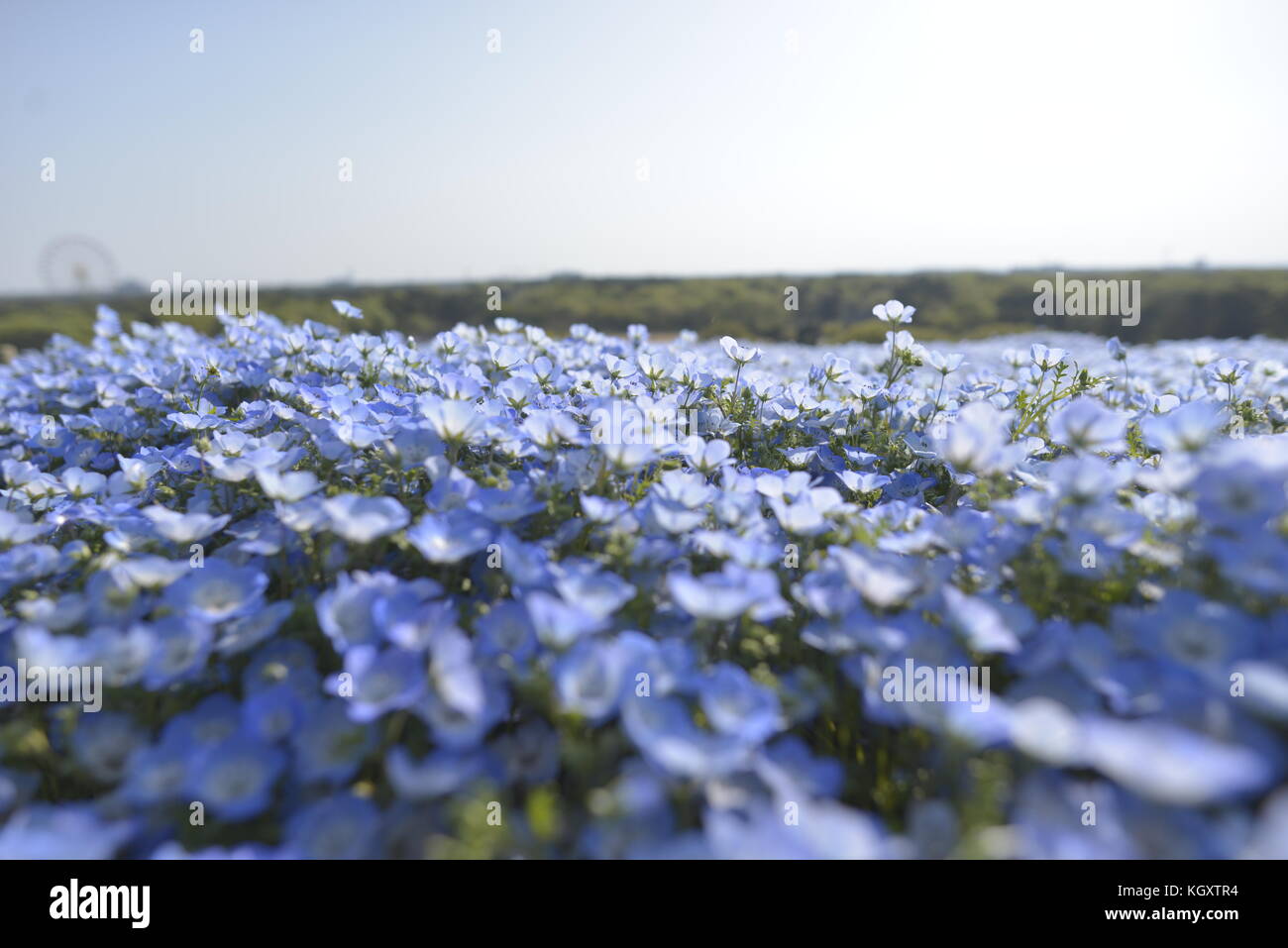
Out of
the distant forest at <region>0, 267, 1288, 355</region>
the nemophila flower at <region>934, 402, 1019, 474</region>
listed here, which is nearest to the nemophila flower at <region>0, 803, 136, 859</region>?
the nemophila flower at <region>934, 402, 1019, 474</region>

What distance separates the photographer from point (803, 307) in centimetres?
2627

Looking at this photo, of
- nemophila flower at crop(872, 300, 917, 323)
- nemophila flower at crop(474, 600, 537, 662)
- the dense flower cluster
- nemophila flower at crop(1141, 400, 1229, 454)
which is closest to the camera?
the dense flower cluster

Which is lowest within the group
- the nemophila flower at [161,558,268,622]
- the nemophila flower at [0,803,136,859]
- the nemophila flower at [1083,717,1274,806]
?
the nemophila flower at [0,803,136,859]

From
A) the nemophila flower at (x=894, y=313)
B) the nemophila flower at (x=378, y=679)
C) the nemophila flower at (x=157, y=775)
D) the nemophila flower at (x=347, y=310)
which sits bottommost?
the nemophila flower at (x=157, y=775)

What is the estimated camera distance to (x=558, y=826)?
120 centimetres

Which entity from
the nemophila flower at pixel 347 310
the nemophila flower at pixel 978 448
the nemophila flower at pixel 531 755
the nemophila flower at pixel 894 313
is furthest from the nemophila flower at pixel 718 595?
the nemophila flower at pixel 347 310

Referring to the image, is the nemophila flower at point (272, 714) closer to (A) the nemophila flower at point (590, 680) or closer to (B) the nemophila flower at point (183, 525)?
(A) the nemophila flower at point (590, 680)

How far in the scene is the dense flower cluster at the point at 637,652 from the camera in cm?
113

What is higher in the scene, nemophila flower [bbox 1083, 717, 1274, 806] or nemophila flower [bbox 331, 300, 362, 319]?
nemophila flower [bbox 331, 300, 362, 319]

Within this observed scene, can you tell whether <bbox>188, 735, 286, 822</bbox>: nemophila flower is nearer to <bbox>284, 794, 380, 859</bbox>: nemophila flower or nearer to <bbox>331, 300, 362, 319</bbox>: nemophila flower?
<bbox>284, 794, 380, 859</bbox>: nemophila flower

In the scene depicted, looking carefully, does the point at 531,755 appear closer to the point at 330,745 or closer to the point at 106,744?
the point at 330,745

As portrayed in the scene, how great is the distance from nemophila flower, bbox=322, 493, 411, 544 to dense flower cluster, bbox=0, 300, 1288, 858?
0.03 feet

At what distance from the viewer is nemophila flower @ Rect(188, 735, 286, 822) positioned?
1.23m
